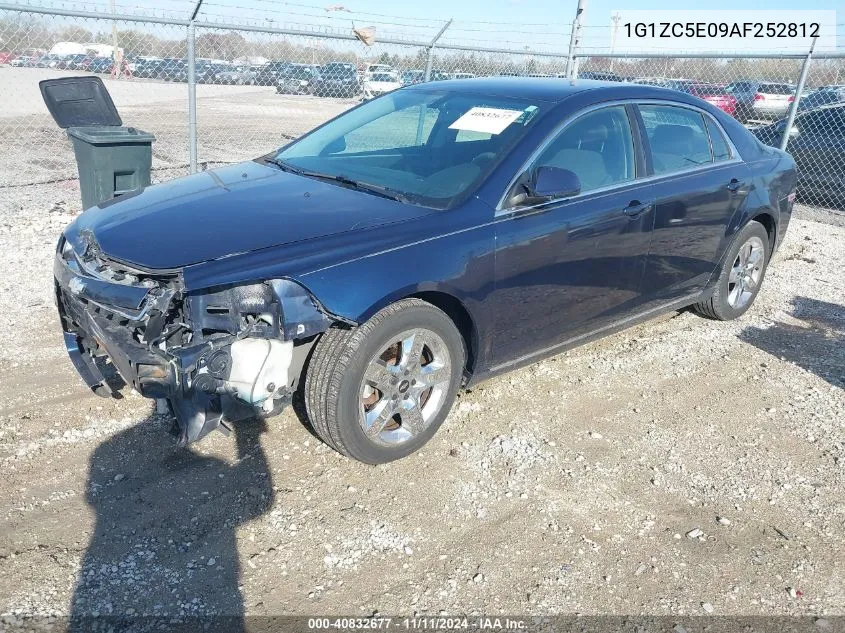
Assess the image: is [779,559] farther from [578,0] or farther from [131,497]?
[578,0]

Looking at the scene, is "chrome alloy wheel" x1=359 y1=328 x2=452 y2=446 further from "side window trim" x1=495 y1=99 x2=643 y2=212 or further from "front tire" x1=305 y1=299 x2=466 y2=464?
"side window trim" x1=495 y1=99 x2=643 y2=212

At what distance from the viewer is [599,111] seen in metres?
4.10

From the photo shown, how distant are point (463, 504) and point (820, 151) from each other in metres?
9.50

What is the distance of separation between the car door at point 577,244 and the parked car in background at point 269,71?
31.8 ft

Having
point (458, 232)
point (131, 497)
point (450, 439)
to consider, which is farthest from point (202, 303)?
point (450, 439)

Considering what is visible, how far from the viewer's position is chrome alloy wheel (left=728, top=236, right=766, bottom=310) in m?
5.42

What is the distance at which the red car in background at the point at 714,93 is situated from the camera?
1797cm

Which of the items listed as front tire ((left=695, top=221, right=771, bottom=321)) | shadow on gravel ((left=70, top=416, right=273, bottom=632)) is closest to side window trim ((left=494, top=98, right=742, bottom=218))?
front tire ((left=695, top=221, right=771, bottom=321))

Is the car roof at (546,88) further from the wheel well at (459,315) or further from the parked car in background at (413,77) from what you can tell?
the parked car in background at (413,77)

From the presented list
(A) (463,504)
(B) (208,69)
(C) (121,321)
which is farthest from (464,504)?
(B) (208,69)

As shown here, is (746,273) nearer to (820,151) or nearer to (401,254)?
(401,254)

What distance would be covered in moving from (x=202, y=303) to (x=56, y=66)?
40.5ft

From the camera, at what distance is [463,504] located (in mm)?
3260

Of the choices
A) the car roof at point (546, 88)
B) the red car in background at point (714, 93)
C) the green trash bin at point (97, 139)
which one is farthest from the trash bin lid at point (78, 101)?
the red car in background at point (714, 93)
